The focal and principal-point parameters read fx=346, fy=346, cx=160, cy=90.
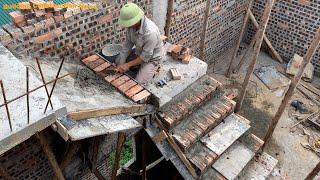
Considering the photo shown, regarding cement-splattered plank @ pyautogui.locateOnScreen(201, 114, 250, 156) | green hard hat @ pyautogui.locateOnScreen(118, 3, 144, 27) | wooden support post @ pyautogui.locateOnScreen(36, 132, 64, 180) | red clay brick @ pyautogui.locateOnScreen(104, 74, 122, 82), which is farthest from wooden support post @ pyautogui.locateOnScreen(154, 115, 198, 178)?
wooden support post @ pyautogui.locateOnScreen(36, 132, 64, 180)

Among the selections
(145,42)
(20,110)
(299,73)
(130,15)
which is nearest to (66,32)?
(130,15)

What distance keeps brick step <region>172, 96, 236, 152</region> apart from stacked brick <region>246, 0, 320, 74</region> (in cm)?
456

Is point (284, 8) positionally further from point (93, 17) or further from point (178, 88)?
point (93, 17)

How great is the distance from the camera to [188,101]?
5.93 metres

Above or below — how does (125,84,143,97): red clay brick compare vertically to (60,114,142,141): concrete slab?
below

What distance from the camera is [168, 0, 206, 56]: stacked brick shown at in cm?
762

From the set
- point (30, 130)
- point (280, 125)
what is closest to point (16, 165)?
point (30, 130)

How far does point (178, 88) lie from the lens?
19.3ft

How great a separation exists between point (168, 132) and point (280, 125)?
401 centimetres

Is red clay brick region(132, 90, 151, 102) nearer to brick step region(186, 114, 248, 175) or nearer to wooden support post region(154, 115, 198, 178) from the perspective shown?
wooden support post region(154, 115, 198, 178)

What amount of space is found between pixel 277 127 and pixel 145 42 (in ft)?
15.3

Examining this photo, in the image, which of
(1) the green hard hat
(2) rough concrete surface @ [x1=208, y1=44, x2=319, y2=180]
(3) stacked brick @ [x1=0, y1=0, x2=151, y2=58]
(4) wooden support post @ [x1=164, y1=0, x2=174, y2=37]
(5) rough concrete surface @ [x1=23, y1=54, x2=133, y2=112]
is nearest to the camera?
(5) rough concrete surface @ [x1=23, y1=54, x2=133, y2=112]

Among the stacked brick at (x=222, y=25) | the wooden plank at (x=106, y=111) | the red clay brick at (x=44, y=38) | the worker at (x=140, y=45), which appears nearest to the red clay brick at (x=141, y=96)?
the wooden plank at (x=106, y=111)

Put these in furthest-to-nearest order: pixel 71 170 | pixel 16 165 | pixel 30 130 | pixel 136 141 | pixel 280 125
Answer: pixel 280 125 < pixel 136 141 < pixel 71 170 < pixel 16 165 < pixel 30 130
